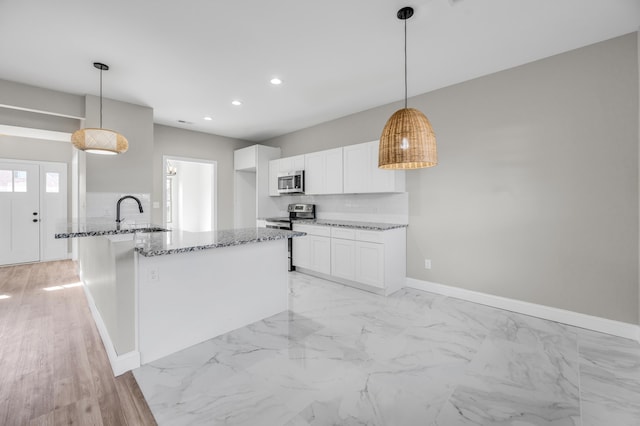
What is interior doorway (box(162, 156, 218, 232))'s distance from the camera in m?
5.98

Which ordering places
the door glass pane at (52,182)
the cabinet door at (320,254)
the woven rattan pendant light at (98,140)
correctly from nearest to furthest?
the woven rattan pendant light at (98,140)
the cabinet door at (320,254)
the door glass pane at (52,182)

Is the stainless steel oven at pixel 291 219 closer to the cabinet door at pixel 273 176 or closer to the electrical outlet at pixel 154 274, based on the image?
the cabinet door at pixel 273 176

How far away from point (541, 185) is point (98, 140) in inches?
179

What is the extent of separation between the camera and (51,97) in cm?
375

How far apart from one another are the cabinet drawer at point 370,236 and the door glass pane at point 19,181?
21.5 feet

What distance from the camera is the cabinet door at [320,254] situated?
4.33 m

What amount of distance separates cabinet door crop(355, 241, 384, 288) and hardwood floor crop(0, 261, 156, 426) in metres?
2.69

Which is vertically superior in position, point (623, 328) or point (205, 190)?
point (205, 190)

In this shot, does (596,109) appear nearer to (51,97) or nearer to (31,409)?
(31,409)

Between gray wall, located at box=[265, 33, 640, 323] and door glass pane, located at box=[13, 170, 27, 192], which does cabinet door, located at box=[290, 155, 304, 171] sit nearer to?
gray wall, located at box=[265, 33, 640, 323]

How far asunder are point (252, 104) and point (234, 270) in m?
2.71

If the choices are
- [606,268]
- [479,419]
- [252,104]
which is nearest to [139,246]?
[479,419]

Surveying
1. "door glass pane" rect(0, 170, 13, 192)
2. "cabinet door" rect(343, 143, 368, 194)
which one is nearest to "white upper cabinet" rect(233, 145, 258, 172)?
"cabinet door" rect(343, 143, 368, 194)

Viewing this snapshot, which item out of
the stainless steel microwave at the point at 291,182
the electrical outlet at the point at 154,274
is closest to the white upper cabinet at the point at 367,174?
the stainless steel microwave at the point at 291,182
